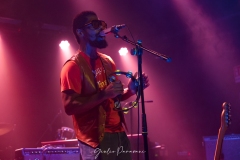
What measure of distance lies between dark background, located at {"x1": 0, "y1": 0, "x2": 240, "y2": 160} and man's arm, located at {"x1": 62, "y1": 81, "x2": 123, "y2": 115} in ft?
22.2

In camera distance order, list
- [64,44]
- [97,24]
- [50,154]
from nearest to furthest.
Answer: [97,24]
[50,154]
[64,44]

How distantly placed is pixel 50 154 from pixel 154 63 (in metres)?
8.37

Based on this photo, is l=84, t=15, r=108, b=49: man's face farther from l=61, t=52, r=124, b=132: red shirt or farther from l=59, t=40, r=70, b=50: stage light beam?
l=59, t=40, r=70, b=50: stage light beam

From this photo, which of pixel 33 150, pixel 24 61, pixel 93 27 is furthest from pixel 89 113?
pixel 24 61

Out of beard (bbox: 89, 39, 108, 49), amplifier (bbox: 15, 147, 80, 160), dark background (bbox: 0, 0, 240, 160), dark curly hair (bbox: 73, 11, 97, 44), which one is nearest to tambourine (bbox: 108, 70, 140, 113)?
beard (bbox: 89, 39, 108, 49)

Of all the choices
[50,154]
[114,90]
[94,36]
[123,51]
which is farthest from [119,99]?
[123,51]

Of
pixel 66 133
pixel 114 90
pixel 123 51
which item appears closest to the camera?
pixel 114 90

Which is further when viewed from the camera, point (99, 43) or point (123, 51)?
point (123, 51)

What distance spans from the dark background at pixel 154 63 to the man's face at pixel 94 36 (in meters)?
6.46

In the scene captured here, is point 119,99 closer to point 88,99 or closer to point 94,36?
point 88,99

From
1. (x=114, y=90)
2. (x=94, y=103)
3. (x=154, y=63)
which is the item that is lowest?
(x=94, y=103)

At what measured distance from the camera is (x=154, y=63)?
42.7ft

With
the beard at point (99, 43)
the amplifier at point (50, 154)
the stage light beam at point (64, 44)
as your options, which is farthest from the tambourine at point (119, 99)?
the stage light beam at point (64, 44)

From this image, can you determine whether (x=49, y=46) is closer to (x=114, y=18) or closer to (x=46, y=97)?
(x=46, y=97)
